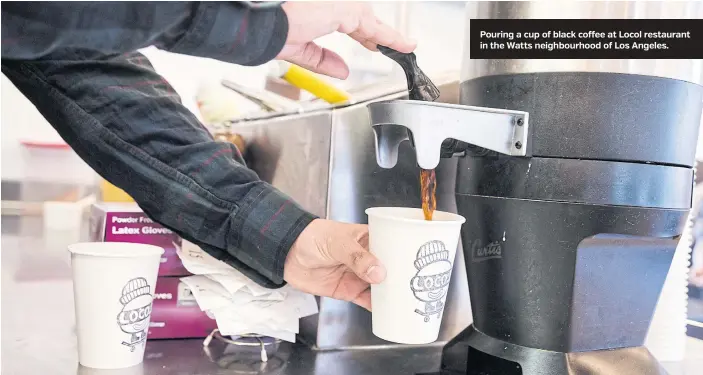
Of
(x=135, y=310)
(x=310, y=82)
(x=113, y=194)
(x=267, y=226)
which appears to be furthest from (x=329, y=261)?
(x=113, y=194)

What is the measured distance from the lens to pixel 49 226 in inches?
77.2

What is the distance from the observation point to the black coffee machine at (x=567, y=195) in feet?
2.01

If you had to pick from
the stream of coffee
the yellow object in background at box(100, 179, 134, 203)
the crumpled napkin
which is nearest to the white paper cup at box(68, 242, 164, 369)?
the crumpled napkin

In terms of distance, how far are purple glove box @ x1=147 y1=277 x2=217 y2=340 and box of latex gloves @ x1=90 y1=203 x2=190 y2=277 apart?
0.02 meters

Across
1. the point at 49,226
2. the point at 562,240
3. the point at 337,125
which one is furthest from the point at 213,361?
the point at 49,226

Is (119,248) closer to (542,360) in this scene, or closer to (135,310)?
(135,310)

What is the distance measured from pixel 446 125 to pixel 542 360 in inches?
10.7

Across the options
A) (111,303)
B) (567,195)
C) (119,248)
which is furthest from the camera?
(119,248)

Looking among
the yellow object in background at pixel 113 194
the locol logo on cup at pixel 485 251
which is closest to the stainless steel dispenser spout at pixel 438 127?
the locol logo on cup at pixel 485 251

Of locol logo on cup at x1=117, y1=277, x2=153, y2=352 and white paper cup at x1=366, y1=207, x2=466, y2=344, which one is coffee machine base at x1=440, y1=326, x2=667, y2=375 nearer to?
white paper cup at x1=366, y1=207, x2=466, y2=344

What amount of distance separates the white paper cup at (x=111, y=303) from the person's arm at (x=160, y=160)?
0.31 feet

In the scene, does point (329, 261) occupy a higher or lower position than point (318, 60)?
lower

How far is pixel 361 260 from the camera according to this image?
24.8 inches
